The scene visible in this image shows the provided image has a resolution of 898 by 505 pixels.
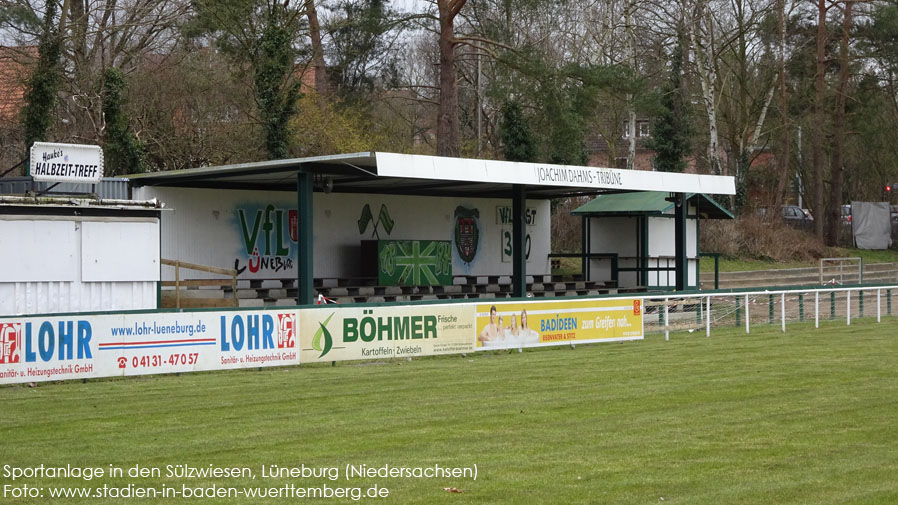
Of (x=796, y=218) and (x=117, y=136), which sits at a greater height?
(x=117, y=136)

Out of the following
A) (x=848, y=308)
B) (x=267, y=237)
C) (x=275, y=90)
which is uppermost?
(x=275, y=90)

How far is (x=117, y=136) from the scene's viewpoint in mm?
33344

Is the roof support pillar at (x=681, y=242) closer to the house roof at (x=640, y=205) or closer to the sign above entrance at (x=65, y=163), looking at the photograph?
the house roof at (x=640, y=205)

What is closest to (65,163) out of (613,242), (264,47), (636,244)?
(264,47)

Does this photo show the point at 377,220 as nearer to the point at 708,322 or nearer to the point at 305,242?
the point at 305,242

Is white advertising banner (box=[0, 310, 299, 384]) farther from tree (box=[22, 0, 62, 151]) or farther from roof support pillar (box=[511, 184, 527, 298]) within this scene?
tree (box=[22, 0, 62, 151])

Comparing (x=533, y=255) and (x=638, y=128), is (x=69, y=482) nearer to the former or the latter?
(x=533, y=255)

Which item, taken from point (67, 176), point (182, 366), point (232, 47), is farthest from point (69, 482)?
point (232, 47)

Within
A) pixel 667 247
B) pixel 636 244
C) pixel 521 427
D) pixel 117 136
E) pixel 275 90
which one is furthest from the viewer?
pixel 667 247

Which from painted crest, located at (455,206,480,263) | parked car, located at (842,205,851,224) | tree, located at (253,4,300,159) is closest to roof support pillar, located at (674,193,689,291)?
painted crest, located at (455,206,480,263)

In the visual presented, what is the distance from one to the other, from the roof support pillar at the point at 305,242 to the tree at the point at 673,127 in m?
28.3

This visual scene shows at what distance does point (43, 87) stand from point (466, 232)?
1415 cm

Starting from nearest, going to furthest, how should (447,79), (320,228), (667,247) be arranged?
(320,228), (667,247), (447,79)

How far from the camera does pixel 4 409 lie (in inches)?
549
